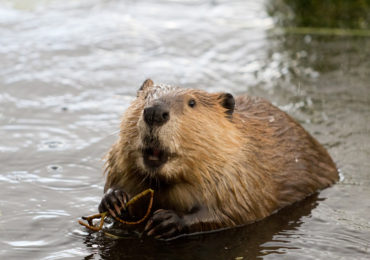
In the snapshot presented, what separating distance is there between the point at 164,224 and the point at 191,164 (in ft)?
1.26

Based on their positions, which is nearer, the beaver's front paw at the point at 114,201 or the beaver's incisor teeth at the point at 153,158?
the beaver's incisor teeth at the point at 153,158

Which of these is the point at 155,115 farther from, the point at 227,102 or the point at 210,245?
the point at 210,245

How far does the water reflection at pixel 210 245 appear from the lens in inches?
159

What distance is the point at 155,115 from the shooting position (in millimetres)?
3828

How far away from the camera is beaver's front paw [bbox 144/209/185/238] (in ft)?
13.5

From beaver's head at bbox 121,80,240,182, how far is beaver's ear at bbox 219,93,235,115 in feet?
0.18

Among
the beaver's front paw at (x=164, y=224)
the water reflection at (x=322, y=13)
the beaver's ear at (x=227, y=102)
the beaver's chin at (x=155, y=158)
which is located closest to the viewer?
the beaver's chin at (x=155, y=158)

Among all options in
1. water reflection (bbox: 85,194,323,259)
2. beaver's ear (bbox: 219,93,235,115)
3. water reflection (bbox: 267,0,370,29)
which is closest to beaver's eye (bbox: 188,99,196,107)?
beaver's ear (bbox: 219,93,235,115)

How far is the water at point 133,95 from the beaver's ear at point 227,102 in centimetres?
75

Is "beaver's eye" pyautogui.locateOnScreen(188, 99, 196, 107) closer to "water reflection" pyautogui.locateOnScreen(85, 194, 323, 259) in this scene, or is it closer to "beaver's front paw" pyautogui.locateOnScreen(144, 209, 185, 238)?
"beaver's front paw" pyautogui.locateOnScreen(144, 209, 185, 238)

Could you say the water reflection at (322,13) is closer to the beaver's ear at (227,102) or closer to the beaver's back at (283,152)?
the beaver's back at (283,152)

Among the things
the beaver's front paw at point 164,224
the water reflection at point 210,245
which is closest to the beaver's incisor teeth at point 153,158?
the beaver's front paw at point 164,224

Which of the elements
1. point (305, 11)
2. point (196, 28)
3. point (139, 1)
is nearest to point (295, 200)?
point (196, 28)

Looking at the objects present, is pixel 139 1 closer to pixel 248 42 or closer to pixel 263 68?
pixel 248 42
